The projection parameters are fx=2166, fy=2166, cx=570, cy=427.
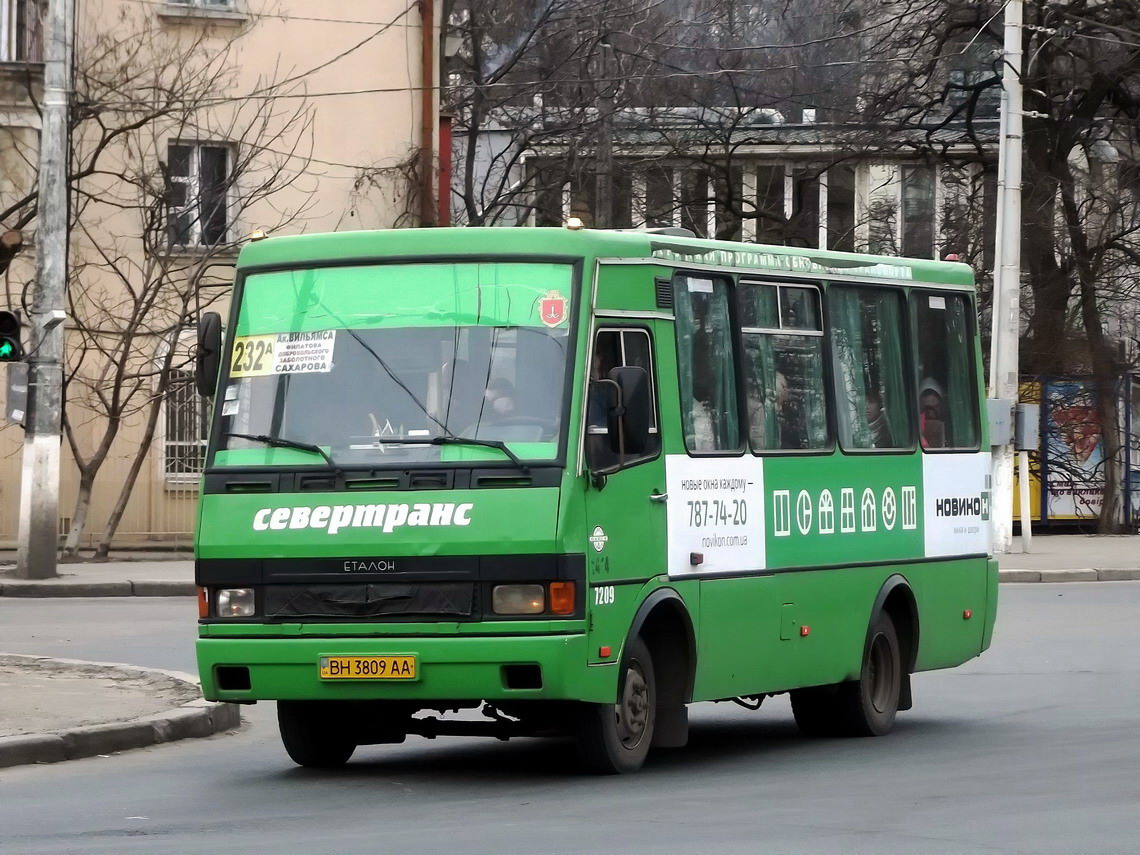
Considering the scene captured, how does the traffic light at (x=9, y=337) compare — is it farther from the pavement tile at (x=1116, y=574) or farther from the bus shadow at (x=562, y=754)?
the pavement tile at (x=1116, y=574)

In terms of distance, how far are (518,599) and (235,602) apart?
1.36m

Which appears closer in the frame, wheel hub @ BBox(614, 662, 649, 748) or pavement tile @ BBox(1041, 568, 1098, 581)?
wheel hub @ BBox(614, 662, 649, 748)

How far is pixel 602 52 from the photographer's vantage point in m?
38.1

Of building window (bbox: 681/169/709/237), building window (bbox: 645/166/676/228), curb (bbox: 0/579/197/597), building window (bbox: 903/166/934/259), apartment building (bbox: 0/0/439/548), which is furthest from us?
building window (bbox: 903/166/934/259)

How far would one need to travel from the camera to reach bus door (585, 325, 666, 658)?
9.80 meters

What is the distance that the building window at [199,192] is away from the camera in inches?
1217

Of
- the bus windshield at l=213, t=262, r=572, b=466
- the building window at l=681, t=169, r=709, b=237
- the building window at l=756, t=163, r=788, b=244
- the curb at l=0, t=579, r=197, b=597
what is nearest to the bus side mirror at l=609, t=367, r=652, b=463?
the bus windshield at l=213, t=262, r=572, b=466

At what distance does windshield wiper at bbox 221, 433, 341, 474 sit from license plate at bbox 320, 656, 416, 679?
872 mm

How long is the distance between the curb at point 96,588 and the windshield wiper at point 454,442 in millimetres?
14872

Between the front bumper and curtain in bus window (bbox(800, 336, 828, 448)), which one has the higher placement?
curtain in bus window (bbox(800, 336, 828, 448))

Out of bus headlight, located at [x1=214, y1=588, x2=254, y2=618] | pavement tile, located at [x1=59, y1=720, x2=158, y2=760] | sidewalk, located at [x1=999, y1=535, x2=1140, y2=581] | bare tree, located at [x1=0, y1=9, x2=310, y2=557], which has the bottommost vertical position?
pavement tile, located at [x1=59, y1=720, x2=158, y2=760]

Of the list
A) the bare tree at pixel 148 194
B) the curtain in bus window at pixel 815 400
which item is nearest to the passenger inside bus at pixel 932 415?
the curtain in bus window at pixel 815 400

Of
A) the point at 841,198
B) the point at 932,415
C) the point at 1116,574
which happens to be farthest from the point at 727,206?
Result: the point at 932,415

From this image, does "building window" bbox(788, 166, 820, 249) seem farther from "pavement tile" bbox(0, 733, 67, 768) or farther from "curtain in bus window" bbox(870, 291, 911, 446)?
"pavement tile" bbox(0, 733, 67, 768)
